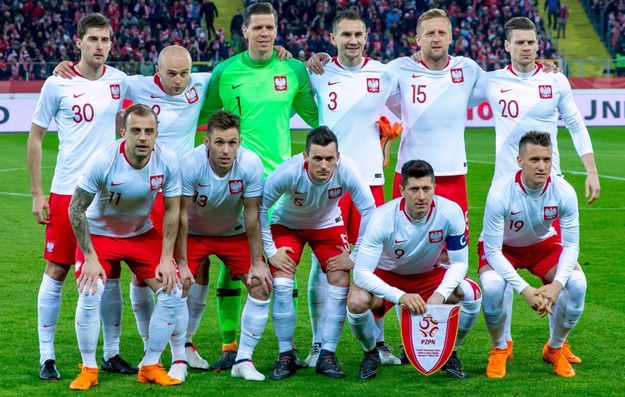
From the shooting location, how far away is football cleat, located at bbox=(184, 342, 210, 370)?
7.48 m

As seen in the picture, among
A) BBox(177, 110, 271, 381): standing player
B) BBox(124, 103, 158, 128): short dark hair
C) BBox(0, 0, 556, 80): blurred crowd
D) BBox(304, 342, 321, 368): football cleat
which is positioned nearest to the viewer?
BBox(124, 103, 158, 128): short dark hair

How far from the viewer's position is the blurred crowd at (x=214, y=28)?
31.8m

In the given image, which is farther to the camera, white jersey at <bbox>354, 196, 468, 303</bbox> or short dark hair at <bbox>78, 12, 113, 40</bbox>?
short dark hair at <bbox>78, 12, 113, 40</bbox>

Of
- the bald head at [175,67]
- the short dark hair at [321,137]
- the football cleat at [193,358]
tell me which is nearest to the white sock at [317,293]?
the football cleat at [193,358]

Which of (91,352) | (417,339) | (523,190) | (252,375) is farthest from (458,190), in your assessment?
(91,352)

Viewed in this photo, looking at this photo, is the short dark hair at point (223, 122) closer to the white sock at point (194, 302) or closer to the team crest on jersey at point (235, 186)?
the team crest on jersey at point (235, 186)

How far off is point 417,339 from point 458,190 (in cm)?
156

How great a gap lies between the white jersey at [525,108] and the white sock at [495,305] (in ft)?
3.16

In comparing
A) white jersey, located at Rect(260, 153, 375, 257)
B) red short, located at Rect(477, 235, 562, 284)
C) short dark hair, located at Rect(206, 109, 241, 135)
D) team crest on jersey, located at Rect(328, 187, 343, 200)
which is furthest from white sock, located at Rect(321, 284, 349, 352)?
short dark hair, located at Rect(206, 109, 241, 135)

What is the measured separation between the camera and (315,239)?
25.0 feet

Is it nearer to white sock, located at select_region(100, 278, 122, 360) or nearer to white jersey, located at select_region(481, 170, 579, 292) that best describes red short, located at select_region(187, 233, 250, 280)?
white sock, located at select_region(100, 278, 122, 360)

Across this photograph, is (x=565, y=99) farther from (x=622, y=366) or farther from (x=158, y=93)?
(x=158, y=93)

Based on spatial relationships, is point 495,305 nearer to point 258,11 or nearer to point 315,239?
point 315,239

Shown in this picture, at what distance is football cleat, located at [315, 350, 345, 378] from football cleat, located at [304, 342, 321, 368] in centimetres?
21
